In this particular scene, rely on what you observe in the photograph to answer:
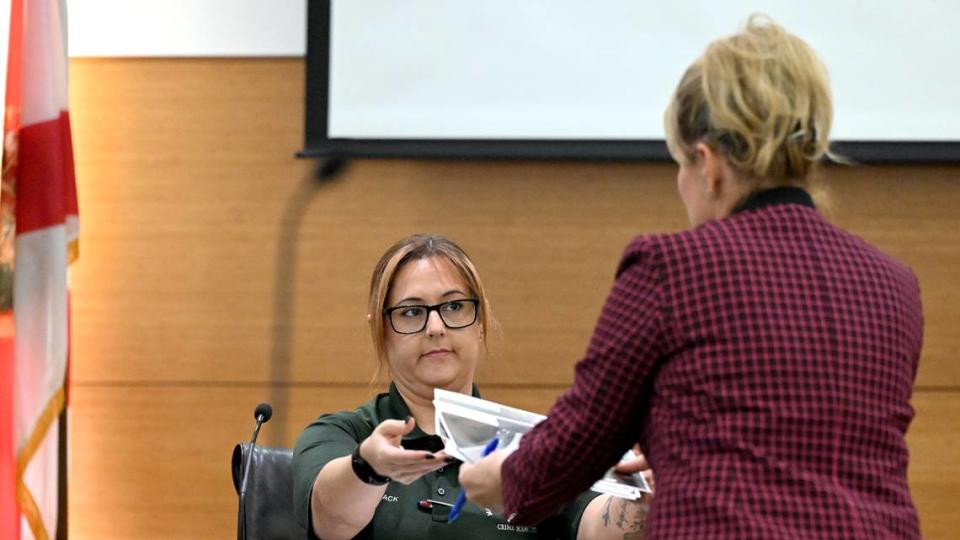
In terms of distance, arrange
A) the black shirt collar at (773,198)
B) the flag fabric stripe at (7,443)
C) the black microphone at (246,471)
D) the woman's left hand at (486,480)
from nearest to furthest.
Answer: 1. the black shirt collar at (773,198)
2. the woman's left hand at (486,480)
3. the black microphone at (246,471)
4. the flag fabric stripe at (7,443)

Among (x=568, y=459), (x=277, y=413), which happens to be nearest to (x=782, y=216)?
(x=568, y=459)

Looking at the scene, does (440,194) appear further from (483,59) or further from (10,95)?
(10,95)

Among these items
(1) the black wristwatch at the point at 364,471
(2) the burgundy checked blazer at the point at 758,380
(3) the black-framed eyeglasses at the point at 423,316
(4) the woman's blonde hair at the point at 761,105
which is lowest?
(1) the black wristwatch at the point at 364,471

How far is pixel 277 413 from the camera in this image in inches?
136

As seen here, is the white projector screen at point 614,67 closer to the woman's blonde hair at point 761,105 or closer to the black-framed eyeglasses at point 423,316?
the black-framed eyeglasses at point 423,316

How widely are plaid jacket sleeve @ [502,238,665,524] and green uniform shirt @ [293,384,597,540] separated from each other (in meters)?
0.64

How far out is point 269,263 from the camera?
345 cm

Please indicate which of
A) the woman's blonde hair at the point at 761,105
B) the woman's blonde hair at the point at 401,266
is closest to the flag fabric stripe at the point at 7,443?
the woman's blonde hair at the point at 401,266

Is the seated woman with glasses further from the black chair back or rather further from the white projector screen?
the white projector screen

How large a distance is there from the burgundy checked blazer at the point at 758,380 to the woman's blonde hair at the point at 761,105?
0.04 metres

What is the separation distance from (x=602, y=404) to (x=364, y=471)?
58 centimetres

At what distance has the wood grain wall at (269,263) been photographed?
11.1 feet

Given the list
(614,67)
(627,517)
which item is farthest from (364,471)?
(614,67)

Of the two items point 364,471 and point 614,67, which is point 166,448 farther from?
point 364,471
